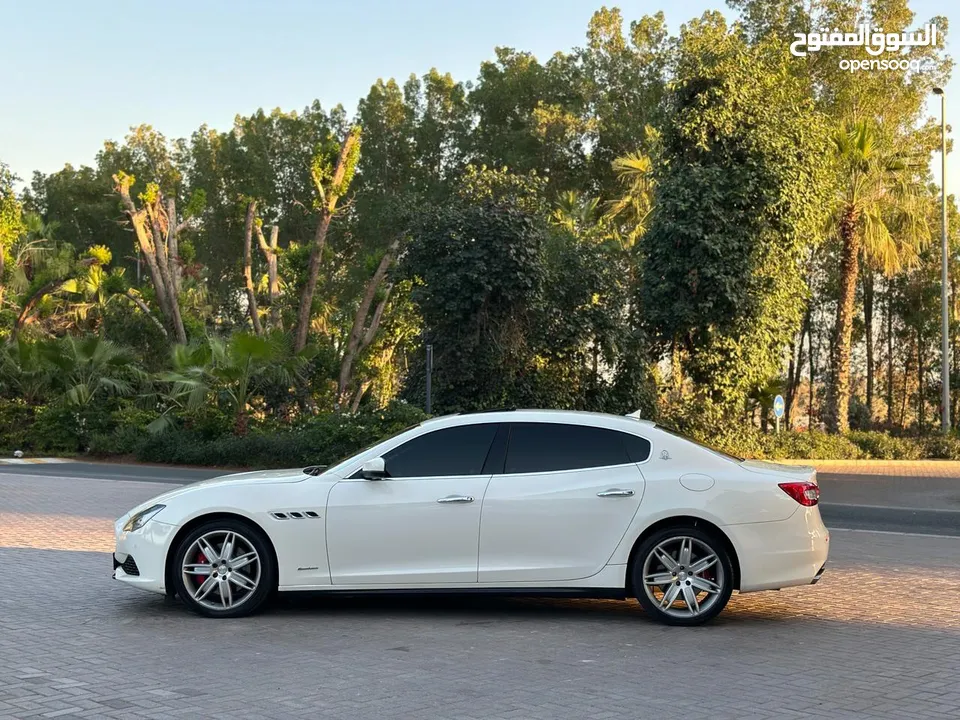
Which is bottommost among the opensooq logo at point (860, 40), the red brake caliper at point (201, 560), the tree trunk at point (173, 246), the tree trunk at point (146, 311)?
the red brake caliper at point (201, 560)

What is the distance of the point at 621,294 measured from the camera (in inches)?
1019

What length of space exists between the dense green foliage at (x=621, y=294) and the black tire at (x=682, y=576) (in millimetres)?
15380

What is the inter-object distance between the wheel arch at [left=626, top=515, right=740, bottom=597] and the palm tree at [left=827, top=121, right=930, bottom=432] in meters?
24.9

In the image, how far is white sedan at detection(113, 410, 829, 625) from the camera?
782 centimetres

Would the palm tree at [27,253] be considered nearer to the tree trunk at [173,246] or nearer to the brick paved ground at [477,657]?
the tree trunk at [173,246]

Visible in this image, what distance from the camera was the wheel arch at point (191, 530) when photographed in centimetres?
795

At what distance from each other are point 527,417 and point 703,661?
2.27 meters

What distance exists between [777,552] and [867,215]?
89.6 feet

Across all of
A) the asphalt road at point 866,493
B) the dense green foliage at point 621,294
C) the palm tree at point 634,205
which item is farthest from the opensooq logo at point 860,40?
the asphalt road at point 866,493

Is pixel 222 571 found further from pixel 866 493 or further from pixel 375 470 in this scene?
pixel 866 493

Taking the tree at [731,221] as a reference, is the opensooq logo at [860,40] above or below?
above

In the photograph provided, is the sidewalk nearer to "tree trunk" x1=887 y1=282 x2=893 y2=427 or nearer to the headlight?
"tree trunk" x1=887 y1=282 x2=893 y2=427

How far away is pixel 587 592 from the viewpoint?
25.8ft

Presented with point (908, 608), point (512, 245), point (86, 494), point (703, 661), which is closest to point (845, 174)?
point (512, 245)
